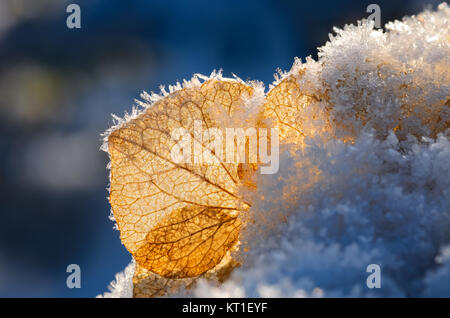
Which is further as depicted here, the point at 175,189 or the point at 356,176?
the point at 175,189

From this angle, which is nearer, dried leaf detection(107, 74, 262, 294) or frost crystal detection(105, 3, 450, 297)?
frost crystal detection(105, 3, 450, 297)

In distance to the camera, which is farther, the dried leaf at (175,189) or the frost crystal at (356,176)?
the dried leaf at (175,189)

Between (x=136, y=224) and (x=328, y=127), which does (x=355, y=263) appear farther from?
(x=136, y=224)

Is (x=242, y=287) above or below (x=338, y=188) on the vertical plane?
below

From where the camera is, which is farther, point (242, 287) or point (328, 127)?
point (328, 127)
